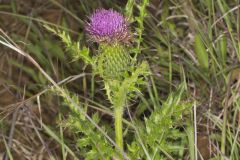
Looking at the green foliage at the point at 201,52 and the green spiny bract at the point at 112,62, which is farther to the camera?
the green foliage at the point at 201,52

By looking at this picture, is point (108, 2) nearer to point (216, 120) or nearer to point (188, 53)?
point (188, 53)

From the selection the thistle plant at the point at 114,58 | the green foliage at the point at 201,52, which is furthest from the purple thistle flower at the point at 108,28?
the green foliage at the point at 201,52

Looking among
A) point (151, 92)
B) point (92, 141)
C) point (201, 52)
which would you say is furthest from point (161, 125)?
Result: point (201, 52)

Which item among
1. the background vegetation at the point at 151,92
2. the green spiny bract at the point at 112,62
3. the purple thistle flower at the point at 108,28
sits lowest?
the background vegetation at the point at 151,92

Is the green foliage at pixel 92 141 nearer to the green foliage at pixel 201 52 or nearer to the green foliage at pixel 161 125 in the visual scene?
the green foliage at pixel 161 125

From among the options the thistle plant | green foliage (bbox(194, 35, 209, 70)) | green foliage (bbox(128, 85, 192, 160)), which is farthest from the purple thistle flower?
green foliage (bbox(194, 35, 209, 70))

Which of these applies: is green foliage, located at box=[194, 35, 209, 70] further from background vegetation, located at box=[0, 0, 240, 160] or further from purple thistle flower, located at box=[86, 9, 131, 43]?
purple thistle flower, located at box=[86, 9, 131, 43]

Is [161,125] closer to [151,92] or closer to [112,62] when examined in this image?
[112,62]

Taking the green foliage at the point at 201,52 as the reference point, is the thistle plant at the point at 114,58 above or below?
above
